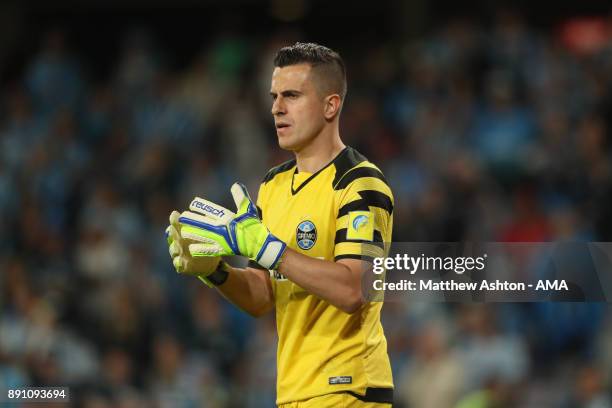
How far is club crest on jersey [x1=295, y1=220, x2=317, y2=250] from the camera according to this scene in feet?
13.6

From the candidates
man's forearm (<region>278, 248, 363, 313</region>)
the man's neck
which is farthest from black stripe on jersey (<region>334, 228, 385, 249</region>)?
the man's neck

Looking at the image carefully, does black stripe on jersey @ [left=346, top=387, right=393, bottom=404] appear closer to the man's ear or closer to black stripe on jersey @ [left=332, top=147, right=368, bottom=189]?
black stripe on jersey @ [left=332, top=147, right=368, bottom=189]

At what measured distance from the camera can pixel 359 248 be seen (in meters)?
3.99

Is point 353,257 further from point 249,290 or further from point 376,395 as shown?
Answer: point 249,290

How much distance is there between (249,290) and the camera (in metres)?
4.46

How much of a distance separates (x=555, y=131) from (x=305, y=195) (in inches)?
214

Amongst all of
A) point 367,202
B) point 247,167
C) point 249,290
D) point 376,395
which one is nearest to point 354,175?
point 367,202

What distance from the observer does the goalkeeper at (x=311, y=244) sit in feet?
12.9

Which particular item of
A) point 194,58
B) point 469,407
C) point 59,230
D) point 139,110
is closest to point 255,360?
point 469,407

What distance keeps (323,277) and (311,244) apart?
30 centimetres

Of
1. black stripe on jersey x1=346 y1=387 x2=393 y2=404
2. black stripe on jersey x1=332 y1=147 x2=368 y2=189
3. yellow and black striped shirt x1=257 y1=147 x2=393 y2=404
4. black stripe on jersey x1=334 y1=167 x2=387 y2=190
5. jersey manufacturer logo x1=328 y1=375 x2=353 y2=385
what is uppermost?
black stripe on jersey x1=332 y1=147 x2=368 y2=189

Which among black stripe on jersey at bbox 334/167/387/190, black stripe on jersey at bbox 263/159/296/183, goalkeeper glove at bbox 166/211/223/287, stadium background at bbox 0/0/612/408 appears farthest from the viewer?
stadium background at bbox 0/0/612/408

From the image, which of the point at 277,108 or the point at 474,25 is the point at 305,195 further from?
the point at 474,25

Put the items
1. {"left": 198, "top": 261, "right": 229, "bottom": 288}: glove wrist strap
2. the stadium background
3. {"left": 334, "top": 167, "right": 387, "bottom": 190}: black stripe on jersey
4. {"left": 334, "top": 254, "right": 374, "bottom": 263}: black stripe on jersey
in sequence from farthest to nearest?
the stadium background → {"left": 198, "top": 261, "right": 229, "bottom": 288}: glove wrist strap → {"left": 334, "top": 167, "right": 387, "bottom": 190}: black stripe on jersey → {"left": 334, "top": 254, "right": 374, "bottom": 263}: black stripe on jersey
